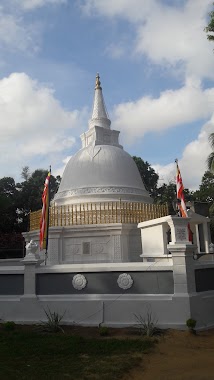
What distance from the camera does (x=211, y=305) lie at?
35.5ft

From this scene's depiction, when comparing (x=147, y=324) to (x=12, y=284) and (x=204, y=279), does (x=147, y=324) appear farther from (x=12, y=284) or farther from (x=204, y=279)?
(x=12, y=284)

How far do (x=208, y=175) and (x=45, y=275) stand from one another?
30196mm

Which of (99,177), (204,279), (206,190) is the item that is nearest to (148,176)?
(206,190)

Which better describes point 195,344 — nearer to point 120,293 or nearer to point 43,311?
point 120,293

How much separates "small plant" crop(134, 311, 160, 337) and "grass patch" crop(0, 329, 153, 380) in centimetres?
58

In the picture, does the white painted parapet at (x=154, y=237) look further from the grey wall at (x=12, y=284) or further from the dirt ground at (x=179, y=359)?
the grey wall at (x=12, y=284)

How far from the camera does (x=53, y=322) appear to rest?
10094 millimetres

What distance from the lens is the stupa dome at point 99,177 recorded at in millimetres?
18859

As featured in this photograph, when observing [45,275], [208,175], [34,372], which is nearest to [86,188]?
[45,275]

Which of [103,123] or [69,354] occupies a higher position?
[103,123]

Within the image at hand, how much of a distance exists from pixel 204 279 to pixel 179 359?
12.8 ft

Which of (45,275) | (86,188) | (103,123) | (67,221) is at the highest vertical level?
(103,123)

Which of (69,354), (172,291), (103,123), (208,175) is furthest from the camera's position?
(208,175)

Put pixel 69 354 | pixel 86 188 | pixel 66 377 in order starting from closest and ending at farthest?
pixel 66 377 < pixel 69 354 < pixel 86 188
